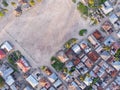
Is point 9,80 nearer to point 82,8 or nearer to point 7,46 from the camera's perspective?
point 7,46

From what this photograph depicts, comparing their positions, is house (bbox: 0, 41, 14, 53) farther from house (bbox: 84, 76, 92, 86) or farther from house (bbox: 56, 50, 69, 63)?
house (bbox: 84, 76, 92, 86)

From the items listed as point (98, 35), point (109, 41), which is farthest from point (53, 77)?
point (109, 41)

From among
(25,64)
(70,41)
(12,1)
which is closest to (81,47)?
(70,41)

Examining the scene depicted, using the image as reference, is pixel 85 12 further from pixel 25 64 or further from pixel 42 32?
pixel 25 64

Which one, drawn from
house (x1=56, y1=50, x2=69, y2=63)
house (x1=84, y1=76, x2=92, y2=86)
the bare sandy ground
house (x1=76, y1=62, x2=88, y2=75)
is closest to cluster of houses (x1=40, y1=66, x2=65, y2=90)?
the bare sandy ground

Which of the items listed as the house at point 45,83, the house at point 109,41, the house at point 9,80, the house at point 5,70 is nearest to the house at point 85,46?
the house at point 109,41

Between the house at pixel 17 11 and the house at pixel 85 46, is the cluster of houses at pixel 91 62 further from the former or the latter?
the house at pixel 17 11
